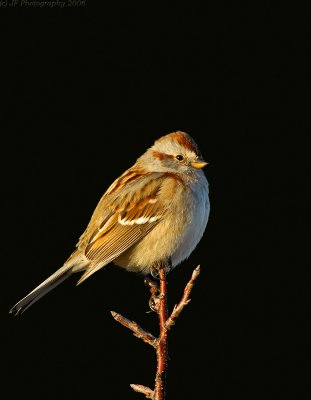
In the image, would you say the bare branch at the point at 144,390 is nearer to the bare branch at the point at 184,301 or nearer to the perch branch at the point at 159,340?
the perch branch at the point at 159,340

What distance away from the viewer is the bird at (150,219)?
4.75 m

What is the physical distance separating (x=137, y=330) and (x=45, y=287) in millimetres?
978

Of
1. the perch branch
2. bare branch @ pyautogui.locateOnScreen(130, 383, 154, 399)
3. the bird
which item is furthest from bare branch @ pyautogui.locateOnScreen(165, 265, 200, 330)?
the bird

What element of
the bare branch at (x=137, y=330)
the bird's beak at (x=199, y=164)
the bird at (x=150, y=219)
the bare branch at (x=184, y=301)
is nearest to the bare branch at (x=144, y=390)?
the bare branch at (x=137, y=330)

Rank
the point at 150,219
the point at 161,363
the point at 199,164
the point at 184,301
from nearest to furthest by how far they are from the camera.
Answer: the point at 184,301 < the point at 161,363 < the point at 150,219 < the point at 199,164

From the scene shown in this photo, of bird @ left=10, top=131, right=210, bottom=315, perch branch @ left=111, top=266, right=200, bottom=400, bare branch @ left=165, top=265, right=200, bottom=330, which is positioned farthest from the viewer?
bird @ left=10, top=131, right=210, bottom=315

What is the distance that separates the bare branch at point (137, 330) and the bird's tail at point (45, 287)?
2.61 feet

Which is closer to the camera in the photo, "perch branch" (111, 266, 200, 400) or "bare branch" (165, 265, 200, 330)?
"bare branch" (165, 265, 200, 330)

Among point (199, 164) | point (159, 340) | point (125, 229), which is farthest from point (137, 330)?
point (199, 164)

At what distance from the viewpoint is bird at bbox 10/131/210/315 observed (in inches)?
187

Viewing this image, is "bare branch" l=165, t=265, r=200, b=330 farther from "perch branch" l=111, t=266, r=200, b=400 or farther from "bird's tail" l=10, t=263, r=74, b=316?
"bird's tail" l=10, t=263, r=74, b=316

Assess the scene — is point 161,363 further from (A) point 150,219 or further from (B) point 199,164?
(B) point 199,164

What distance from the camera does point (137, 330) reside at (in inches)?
165

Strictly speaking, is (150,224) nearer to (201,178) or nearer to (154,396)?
(201,178)
